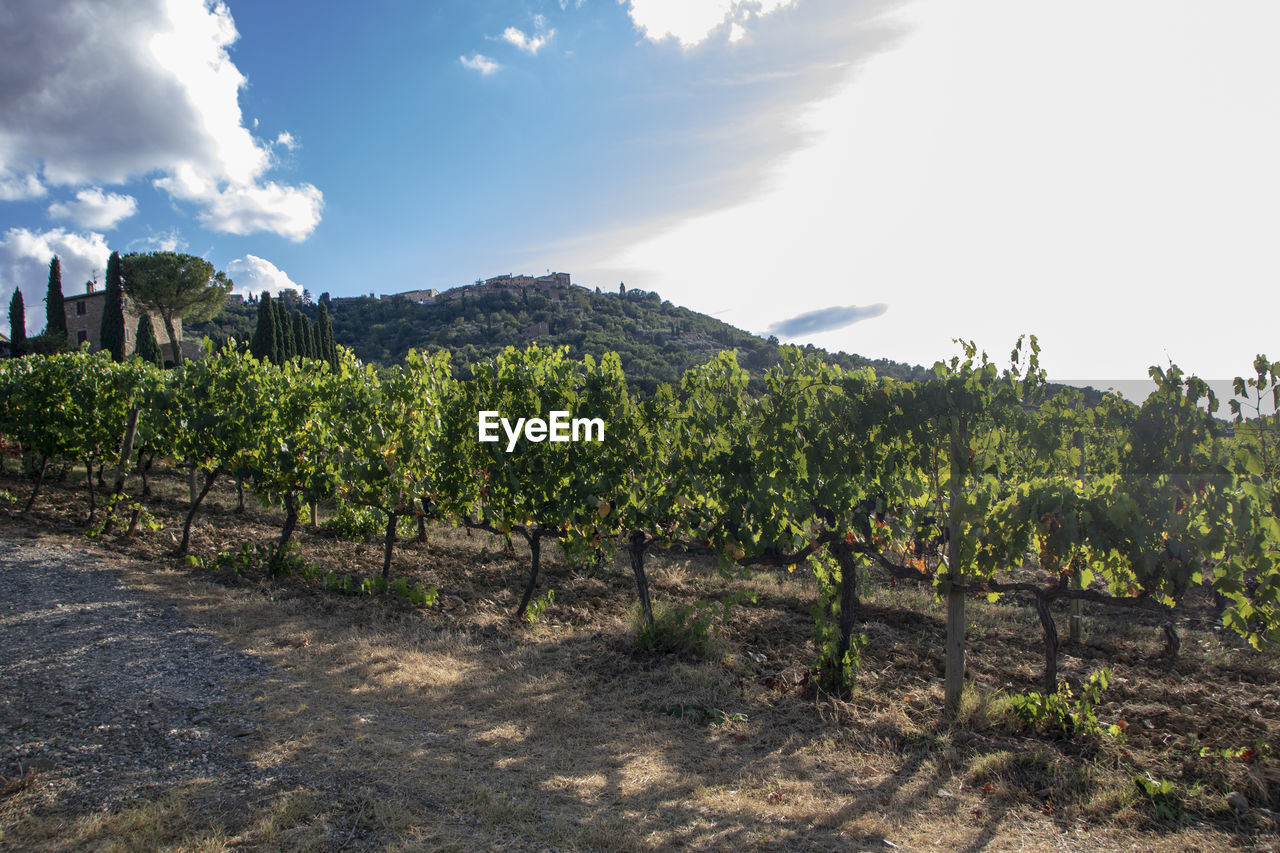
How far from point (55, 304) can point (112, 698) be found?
48.0 meters

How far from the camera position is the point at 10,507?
1294cm

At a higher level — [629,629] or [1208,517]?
[1208,517]

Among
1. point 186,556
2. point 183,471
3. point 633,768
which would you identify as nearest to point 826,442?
point 633,768

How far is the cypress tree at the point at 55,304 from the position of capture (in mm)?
39656

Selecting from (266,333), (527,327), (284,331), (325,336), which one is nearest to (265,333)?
(266,333)

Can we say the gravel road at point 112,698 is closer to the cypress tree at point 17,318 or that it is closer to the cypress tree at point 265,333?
the cypress tree at point 265,333

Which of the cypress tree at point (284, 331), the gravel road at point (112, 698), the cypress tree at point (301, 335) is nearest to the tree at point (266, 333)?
the cypress tree at point (284, 331)

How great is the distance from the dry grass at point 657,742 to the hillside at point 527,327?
39048mm

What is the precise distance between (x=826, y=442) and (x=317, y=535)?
36.7ft

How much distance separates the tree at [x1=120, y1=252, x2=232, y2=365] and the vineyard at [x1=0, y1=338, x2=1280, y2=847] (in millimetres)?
31775

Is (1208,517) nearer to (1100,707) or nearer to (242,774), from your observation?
(1100,707)

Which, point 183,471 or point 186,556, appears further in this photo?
point 183,471

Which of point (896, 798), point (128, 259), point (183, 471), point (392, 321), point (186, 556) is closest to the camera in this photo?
point (896, 798)

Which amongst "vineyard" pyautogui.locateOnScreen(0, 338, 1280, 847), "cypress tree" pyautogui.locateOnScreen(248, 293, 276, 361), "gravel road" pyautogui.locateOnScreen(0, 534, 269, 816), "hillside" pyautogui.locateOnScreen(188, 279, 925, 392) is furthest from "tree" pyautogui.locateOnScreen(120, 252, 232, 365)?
"gravel road" pyautogui.locateOnScreen(0, 534, 269, 816)
